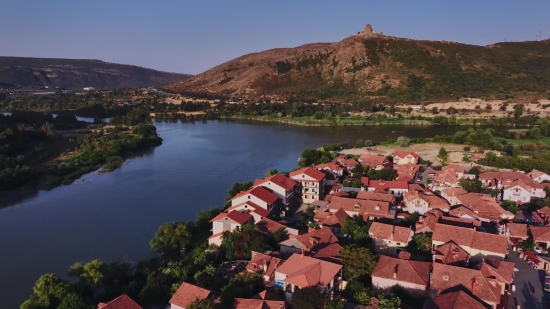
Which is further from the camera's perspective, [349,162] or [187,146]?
[187,146]

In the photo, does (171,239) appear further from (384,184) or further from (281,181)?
(384,184)

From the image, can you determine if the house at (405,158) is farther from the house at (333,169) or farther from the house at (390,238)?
the house at (390,238)

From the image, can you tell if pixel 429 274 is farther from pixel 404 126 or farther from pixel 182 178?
pixel 404 126

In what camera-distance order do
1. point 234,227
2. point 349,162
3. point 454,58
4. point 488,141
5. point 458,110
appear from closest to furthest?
point 234,227, point 349,162, point 488,141, point 458,110, point 454,58

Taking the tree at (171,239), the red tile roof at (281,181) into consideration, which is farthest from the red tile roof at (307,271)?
the red tile roof at (281,181)

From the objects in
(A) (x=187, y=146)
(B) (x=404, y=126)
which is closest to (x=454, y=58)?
(B) (x=404, y=126)

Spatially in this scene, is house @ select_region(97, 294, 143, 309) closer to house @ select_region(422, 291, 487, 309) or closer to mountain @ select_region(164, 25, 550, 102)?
house @ select_region(422, 291, 487, 309)
